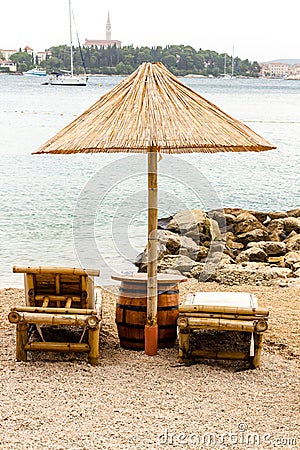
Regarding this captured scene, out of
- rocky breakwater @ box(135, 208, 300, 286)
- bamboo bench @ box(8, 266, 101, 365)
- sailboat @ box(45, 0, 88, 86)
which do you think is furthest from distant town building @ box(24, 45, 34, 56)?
bamboo bench @ box(8, 266, 101, 365)

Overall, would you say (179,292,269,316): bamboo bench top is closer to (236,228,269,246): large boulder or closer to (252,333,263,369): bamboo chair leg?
Result: (252,333,263,369): bamboo chair leg

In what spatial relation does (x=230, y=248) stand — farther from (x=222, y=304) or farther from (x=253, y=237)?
(x=222, y=304)

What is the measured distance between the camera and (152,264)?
560 cm

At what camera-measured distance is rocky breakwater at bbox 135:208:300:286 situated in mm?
9641

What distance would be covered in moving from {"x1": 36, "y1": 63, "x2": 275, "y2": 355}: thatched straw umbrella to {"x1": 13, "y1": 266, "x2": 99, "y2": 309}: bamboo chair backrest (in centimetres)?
58

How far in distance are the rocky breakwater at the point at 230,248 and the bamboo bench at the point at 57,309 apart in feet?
11.7

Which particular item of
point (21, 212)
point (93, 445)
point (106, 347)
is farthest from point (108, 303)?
point (21, 212)

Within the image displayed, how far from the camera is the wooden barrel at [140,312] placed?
19.0ft

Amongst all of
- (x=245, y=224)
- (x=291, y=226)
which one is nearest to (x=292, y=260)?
(x=245, y=224)

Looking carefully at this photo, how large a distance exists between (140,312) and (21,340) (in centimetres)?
94

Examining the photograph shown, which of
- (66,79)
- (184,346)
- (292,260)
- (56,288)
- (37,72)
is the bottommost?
(37,72)

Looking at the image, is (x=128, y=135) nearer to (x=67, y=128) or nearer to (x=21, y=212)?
(x=67, y=128)

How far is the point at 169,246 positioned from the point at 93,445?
6.88 metres

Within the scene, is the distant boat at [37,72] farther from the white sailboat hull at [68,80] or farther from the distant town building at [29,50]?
the white sailboat hull at [68,80]
